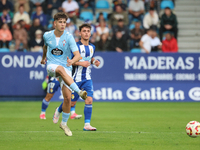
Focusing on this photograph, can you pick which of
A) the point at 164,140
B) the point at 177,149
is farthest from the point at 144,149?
the point at 164,140

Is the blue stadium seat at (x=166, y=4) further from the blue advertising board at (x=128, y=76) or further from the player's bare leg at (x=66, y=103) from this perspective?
the player's bare leg at (x=66, y=103)

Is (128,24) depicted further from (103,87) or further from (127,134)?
(127,134)

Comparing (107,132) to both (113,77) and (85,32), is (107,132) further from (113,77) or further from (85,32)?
(113,77)

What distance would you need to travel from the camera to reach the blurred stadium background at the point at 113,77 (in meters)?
8.17

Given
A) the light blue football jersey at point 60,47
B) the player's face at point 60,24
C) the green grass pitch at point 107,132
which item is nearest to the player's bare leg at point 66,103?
the green grass pitch at point 107,132

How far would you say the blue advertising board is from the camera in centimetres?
1544

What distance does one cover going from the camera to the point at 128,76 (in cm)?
1574

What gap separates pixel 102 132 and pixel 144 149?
1.95 meters

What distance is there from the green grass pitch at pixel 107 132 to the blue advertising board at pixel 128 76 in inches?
131

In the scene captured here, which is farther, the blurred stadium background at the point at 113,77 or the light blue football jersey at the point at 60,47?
the blurred stadium background at the point at 113,77

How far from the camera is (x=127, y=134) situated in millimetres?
7465

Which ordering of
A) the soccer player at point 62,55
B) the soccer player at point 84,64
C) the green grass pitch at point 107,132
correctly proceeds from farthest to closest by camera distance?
the soccer player at point 84,64, the soccer player at point 62,55, the green grass pitch at point 107,132

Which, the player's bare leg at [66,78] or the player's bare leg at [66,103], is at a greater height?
the player's bare leg at [66,78]

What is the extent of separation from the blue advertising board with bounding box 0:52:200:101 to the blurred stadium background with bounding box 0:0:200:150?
0.04 meters
